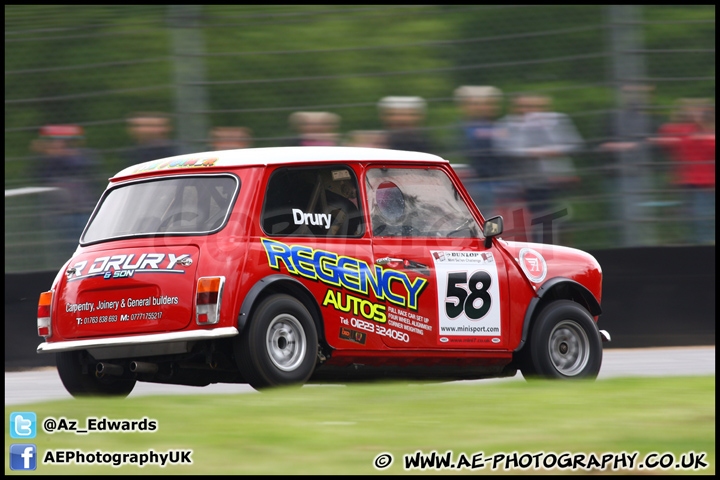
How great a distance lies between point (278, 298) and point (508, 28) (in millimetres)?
5185

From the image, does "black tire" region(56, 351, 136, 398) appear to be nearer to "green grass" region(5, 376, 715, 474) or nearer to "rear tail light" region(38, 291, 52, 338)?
"rear tail light" region(38, 291, 52, 338)

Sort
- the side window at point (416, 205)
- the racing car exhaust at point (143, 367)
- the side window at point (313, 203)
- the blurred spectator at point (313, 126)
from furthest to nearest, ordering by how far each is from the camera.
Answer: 1. the blurred spectator at point (313, 126)
2. the side window at point (416, 205)
3. the side window at point (313, 203)
4. the racing car exhaust at point (143, 367)

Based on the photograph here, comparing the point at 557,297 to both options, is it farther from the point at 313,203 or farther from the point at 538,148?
the point at 538,148

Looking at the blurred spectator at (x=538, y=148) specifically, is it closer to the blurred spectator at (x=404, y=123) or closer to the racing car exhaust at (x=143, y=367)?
the blurred spectator at (x=404, y=123)

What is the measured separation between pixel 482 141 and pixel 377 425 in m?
5.78

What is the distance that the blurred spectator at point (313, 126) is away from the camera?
11.2 meters

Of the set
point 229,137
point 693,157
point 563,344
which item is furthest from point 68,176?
point 693,157

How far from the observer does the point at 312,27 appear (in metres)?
11.4

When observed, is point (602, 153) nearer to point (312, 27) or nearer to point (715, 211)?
point (715, 211)

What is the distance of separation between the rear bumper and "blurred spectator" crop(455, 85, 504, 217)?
4.72 metres

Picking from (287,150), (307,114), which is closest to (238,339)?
(287,150)

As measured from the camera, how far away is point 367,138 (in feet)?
36.7

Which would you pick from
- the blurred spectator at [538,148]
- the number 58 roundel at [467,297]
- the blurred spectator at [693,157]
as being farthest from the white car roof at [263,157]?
the blurred spectator at [693,157]

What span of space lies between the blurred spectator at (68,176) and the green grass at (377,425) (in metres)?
4.11
